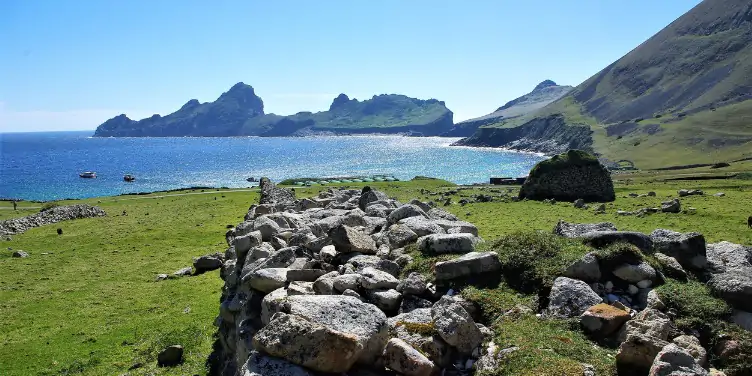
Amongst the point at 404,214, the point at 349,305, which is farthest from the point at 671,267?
the point at 404,214

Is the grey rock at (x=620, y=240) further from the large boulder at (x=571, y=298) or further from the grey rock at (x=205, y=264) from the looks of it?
the grey rock at (x=205, y=264)

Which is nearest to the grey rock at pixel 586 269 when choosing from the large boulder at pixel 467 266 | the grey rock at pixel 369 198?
the large boulder at pixel 467 266

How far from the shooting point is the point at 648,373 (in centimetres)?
922

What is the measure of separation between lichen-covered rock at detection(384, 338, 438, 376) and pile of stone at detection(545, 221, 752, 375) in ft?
12.7

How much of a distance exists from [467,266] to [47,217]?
6630cm

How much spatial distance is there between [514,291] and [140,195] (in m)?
95.7

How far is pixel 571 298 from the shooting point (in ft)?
40.5

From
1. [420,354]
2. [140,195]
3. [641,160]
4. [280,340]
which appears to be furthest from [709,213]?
[641,160]

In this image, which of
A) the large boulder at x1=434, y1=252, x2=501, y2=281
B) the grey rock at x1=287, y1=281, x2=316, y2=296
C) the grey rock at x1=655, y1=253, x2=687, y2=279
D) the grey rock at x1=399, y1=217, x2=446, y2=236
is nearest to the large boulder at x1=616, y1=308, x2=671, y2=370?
the grey rock at x1=655, y1=253, x2=687, y2=279

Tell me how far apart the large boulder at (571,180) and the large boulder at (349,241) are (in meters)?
46.2

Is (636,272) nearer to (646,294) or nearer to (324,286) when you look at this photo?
(646,294)

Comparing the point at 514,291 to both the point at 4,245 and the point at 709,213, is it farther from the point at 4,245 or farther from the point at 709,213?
the point at 4,245

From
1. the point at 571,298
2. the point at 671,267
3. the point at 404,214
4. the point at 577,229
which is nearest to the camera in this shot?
the point at 571,298

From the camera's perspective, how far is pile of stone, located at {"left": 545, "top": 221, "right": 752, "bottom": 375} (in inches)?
374
